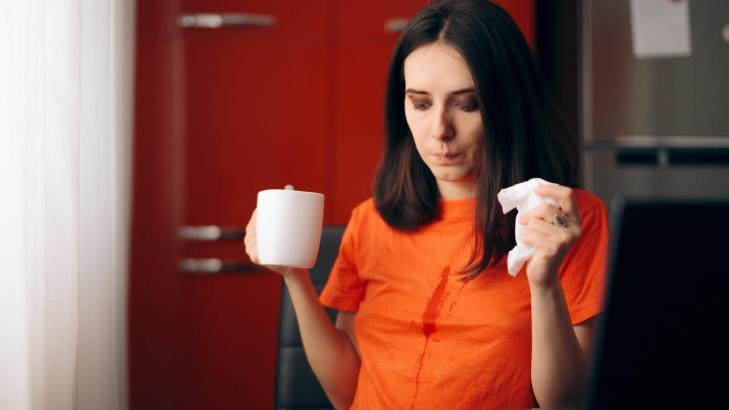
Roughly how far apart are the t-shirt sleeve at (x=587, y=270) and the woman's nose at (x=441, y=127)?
23 cm

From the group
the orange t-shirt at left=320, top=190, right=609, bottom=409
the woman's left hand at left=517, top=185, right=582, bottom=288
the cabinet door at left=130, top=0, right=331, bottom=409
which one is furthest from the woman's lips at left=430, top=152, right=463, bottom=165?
the cabinet door at left=130, top=0, right=331, bottom=409

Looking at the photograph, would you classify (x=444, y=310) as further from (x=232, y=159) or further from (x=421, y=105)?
(x=232, y=159)

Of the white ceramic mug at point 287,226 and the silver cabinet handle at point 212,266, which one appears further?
the silver cabinet handle at point 212,266

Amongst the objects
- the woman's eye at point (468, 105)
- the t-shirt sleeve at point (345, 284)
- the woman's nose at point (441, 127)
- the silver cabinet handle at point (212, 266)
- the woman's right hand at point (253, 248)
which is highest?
the woman's eye at point (468, 105)

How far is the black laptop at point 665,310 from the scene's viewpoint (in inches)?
20.4

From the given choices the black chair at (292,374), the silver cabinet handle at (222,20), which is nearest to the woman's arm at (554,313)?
the black chair at (292,374)

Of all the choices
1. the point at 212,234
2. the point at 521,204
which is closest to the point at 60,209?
the point at 521,204

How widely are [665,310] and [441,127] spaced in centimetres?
60

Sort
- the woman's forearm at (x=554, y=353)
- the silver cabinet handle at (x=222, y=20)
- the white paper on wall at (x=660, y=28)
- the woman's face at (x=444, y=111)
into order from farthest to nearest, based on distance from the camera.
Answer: the silver cabinet handle at (x=222, y=20) → the white paper on wall at (x=660, y=28) → the woman's face at (x=444, y=111) → the woman's forearm at (x=554, y=353)

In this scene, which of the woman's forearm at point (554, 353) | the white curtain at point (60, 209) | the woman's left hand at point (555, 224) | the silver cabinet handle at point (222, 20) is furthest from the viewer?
the silver cabinet handle at point (222, 20)

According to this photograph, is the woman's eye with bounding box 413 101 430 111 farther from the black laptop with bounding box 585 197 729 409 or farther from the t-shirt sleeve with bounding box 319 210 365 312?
the black laptop with bounding box 585 197 729 409

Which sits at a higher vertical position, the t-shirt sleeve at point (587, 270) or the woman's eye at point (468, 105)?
the woman's eye at point (468, 105)

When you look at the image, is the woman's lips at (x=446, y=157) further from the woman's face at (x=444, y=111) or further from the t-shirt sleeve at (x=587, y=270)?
the t-shirt sleeve at (x=587, y=270)

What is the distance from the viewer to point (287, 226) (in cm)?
98
